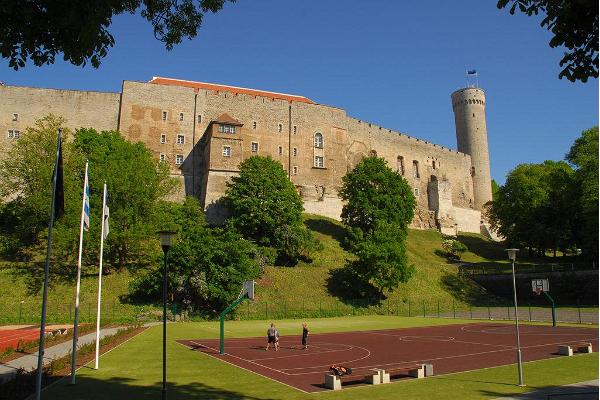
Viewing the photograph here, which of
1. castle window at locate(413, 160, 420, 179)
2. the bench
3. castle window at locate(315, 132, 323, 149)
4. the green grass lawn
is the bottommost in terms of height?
the green grass lawn

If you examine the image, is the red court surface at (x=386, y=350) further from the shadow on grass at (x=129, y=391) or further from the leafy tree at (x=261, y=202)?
the leafy tree at (x=261, y=202)

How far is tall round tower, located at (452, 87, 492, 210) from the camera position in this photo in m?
106

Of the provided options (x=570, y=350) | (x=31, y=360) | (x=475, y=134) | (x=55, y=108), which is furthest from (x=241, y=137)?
(x=475, y=134)

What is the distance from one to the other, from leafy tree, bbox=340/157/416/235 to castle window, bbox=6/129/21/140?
43.7m

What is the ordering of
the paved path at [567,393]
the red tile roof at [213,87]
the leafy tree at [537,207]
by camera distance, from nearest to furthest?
the paved path at [567,393] < the leafy tree at [537,207] < the red tile roof at [213,87]

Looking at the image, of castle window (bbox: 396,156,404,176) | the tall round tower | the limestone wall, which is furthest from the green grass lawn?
the tall round tower

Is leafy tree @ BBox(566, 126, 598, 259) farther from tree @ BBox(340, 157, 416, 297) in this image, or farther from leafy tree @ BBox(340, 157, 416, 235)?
leafy tree @ BBox(340, 157, 416, 235)

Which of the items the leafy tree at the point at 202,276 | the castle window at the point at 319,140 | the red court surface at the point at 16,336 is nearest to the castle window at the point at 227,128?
the castle window at the point at 319,140

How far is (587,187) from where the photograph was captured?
153 feet

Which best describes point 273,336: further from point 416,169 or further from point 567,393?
point 416,169

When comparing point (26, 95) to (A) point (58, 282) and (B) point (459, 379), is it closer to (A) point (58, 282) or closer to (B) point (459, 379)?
(A) point (58, 282)

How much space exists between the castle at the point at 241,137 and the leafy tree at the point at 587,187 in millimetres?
32325

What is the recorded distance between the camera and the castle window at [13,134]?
62.9 meters

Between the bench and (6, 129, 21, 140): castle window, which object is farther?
(6, 129, 21, 140): castle window
